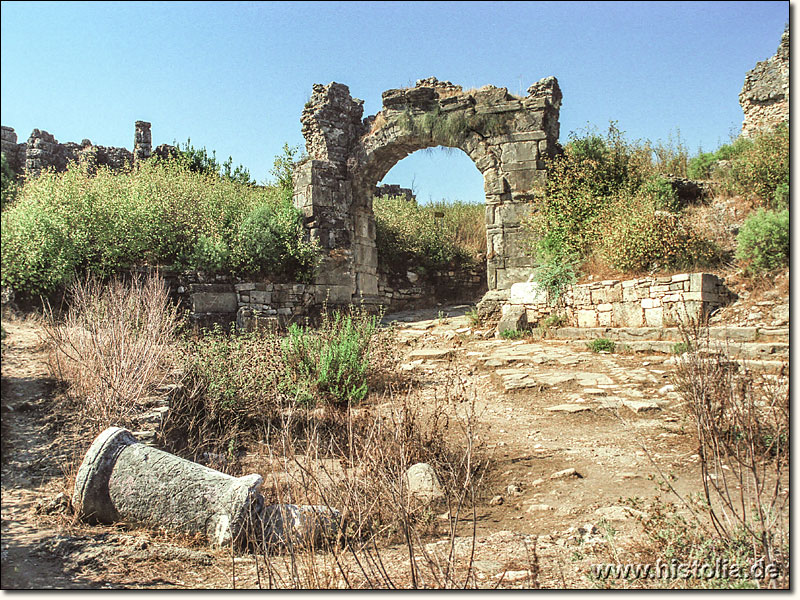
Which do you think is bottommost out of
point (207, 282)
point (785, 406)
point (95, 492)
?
point (95, 492)

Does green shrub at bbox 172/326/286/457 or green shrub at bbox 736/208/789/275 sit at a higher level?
green shrub at bbox 736/208/789/275

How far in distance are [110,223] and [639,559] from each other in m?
9.17

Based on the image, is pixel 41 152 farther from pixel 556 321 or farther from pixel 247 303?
pixel 556 321

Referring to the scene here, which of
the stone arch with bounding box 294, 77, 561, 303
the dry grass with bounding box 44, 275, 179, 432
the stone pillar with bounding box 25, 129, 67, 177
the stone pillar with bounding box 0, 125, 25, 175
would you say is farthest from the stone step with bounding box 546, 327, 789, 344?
the stone pillar with bounding box 0, 125, 25, 175

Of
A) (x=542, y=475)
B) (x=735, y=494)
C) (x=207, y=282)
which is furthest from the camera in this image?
(x=207, y=282)

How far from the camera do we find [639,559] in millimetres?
2990

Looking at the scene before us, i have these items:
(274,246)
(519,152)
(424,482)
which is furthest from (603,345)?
(274,246)

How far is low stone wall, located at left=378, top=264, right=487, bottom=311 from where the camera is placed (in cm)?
1456

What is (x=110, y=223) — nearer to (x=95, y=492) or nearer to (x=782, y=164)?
(x=95, y=492)

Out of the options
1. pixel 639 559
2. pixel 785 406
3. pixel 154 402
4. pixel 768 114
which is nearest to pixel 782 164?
pixel 768 114

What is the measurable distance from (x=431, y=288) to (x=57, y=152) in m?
10.9

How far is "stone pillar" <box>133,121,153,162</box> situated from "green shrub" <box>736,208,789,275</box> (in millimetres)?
15650

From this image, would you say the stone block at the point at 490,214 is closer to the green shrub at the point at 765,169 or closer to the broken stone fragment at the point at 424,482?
the green shrub at the point at 765,169

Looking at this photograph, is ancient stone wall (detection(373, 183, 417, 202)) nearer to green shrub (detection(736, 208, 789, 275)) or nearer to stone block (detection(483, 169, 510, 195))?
stone block (detection(483, 169, 510, 195))
